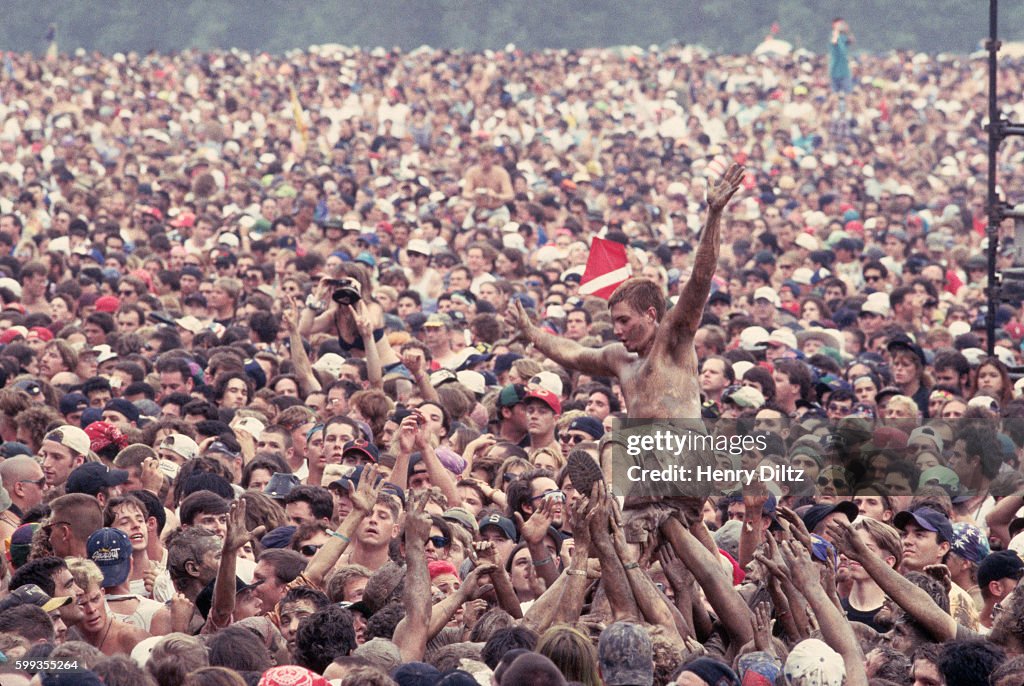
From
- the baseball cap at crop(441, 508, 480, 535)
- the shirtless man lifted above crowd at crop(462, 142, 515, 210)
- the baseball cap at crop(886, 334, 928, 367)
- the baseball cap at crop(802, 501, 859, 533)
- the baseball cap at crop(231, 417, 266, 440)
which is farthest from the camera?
the shirtless man lifted above crowd at crop(462, 142, 515, 210)

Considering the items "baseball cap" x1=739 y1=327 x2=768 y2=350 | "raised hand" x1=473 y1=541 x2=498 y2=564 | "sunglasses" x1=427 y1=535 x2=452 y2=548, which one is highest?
"baseball cap" x1=739 y1=327 x2=768 y2=350

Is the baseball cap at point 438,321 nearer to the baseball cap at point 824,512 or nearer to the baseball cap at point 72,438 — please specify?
the baseball cap at point 72,438

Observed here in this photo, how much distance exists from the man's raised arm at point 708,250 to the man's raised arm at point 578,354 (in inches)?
19.4

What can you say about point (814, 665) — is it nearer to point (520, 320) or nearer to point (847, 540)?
point (847, 540)

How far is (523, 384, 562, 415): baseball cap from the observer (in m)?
11.0

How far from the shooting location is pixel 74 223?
20.8 m

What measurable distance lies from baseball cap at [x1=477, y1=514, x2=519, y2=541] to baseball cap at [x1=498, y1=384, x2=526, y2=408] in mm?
2573

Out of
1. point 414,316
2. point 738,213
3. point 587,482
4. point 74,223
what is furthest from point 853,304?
point 587,482

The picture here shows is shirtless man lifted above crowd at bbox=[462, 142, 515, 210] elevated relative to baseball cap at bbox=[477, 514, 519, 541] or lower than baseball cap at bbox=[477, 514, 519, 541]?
elevated

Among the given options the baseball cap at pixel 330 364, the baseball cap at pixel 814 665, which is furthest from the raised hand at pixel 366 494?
the baseball cap at pixel 330 364

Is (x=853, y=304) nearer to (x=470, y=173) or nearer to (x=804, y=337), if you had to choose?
(x=804, y=337)

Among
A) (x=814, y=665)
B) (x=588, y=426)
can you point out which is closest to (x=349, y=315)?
(x=588, y=426)

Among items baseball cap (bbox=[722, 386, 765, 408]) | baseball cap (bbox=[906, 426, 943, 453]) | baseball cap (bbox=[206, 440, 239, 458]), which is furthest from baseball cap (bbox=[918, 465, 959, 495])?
baseball cap (bbox=[206, 440, 239, 458])

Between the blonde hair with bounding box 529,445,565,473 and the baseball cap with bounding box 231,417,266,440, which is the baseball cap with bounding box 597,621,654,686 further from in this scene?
the baseball cap with bounding box 231,417,266,440
